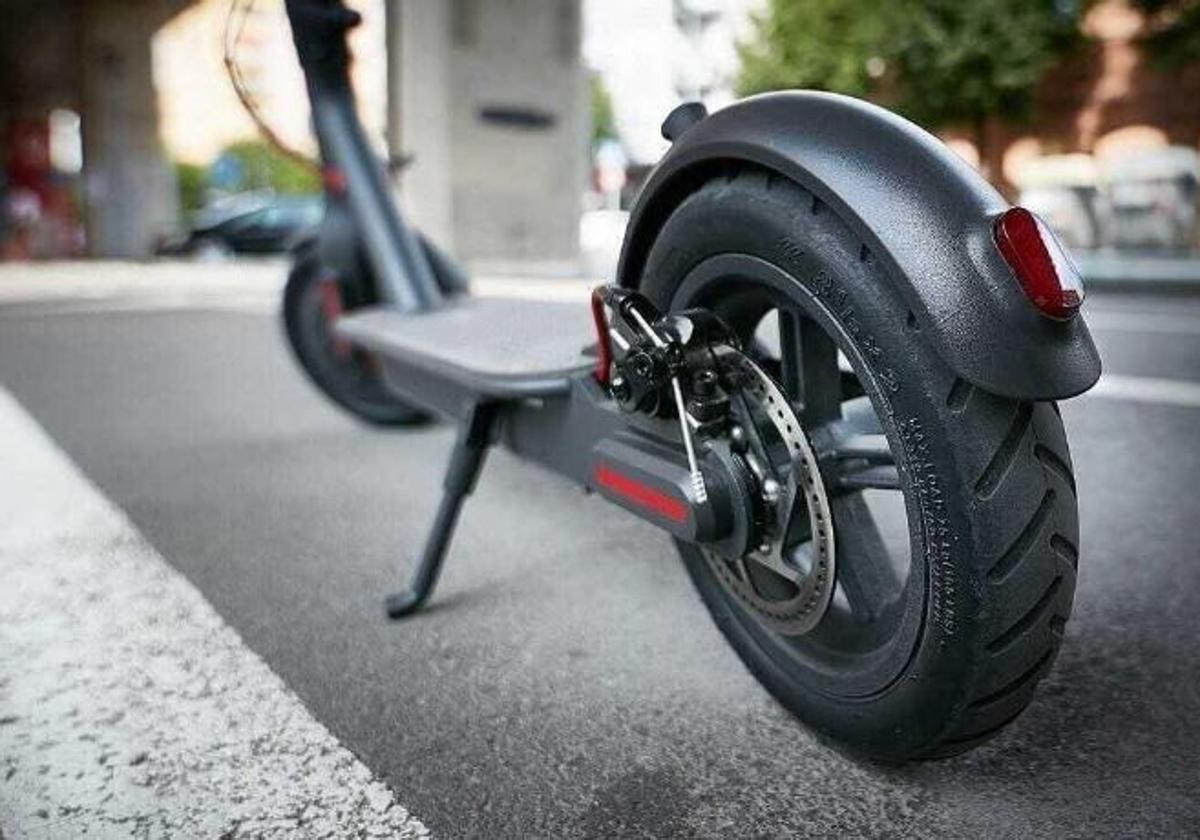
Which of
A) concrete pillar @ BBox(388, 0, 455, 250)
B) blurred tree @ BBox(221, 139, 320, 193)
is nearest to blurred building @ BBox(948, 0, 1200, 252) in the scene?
concrete pillar @ BBox(388, 0, 455, 250)

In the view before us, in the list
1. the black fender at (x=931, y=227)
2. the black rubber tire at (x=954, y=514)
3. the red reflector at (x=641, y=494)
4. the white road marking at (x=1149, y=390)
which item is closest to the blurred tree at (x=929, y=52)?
the white road marking at (x=1149, y=390)

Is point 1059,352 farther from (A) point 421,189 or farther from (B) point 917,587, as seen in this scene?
(A) point 421,189

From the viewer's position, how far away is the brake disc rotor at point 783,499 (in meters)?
1.34

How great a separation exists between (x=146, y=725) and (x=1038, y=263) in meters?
1.39

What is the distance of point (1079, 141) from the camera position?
83.4ft

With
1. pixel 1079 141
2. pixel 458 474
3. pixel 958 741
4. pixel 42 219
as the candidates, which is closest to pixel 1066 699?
pixel 958 741

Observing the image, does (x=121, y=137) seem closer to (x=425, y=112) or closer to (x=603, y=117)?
(x=425, y=112)

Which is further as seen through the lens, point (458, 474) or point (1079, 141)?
point (1079, 141)

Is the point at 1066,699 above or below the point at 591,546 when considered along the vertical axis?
above

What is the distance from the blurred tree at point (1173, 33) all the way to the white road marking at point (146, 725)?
66.2 ft

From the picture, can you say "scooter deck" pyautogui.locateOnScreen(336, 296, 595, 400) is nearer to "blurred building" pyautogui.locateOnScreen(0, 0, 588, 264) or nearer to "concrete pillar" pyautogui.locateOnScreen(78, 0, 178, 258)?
"blurred building" pyautogui.locateOnScreen(0, 0, 588, 264)

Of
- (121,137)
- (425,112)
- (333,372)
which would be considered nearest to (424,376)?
(333,372)

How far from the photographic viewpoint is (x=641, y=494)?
1514 millimetres

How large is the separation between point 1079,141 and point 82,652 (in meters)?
27.9
